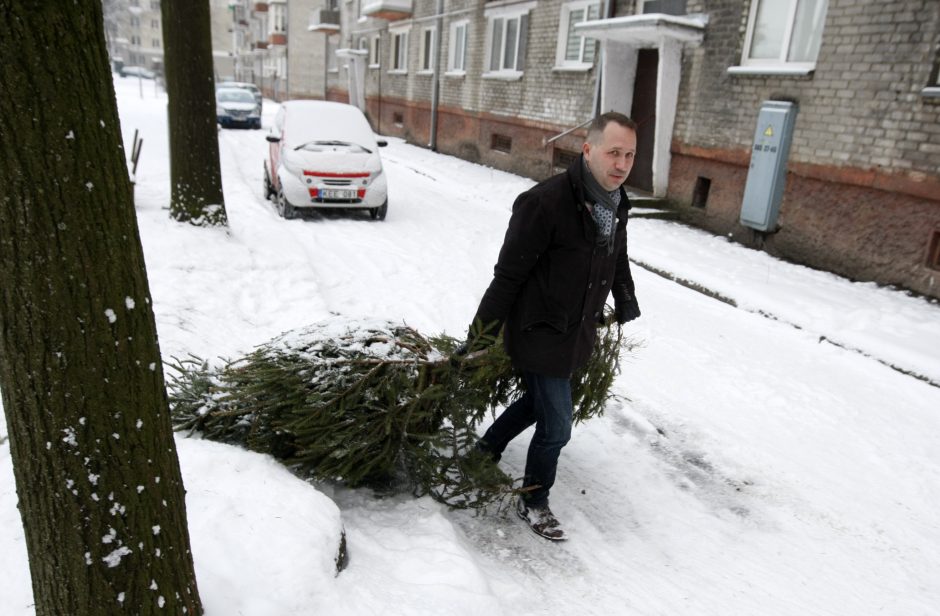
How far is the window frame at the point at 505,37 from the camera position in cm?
1606

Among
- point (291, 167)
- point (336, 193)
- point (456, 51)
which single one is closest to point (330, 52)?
point (456, 51)

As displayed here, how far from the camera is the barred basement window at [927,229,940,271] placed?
23.7ft

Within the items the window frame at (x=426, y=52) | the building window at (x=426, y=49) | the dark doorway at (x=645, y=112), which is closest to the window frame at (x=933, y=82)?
the dark doorway at (x=645, y=112)

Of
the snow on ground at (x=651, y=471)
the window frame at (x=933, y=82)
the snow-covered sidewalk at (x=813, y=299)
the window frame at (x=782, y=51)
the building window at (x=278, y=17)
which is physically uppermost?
the building window at (x=278, y=17)

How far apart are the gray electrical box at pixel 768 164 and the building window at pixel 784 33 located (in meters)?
0.71

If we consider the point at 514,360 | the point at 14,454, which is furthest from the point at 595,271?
the point at 14,454

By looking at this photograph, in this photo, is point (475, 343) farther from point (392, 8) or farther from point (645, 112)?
point (392, 8)

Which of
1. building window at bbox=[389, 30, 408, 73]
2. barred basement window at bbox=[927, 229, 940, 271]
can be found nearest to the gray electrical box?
barred basement window at bbox=[927, 229, 940, 271]

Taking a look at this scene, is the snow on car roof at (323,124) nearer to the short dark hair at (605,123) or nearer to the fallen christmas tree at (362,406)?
the fallen christmas tree at (362,406)

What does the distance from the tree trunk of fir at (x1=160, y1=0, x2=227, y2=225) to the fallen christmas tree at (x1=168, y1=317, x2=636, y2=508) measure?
5444 millimetres

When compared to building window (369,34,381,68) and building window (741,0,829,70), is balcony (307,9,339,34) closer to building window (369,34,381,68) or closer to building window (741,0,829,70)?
building window (369,34,381,68)

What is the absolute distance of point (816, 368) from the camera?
5637 mm

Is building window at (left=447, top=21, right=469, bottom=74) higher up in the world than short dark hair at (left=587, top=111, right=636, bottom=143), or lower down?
higher up

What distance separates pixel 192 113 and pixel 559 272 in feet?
21.5
